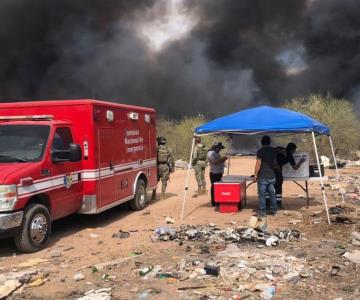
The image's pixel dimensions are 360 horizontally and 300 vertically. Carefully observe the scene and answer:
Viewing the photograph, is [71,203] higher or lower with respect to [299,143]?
lower

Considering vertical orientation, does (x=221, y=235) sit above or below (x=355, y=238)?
above

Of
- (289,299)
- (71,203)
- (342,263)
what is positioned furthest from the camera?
(71,203)

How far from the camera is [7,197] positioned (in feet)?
25.1

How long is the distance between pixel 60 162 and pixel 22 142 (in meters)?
0.73

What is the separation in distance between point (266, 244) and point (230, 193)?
3904mm

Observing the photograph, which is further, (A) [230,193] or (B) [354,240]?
(A) [230,193]

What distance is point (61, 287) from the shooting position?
641 cm

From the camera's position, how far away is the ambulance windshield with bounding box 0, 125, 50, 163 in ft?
28.0

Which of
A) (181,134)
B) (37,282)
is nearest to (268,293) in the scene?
(37,282)

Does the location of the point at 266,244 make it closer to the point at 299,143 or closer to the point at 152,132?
the point at 152,132

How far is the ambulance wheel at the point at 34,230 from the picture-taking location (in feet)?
26.5

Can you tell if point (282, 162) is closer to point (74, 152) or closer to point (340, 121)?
point (74, 152)

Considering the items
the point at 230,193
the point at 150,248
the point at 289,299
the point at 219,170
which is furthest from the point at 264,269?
the point at 219,170

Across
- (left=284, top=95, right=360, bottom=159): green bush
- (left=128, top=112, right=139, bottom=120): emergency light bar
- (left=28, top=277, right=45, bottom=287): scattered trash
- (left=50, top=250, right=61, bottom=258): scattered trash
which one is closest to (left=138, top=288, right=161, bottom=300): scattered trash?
(left=28, top=277, right=45, bottom=287): scattered trash
